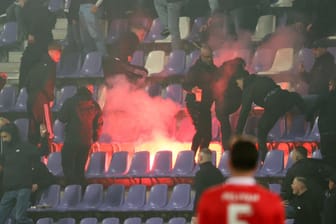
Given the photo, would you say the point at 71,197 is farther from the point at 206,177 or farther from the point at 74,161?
the point at 206,177

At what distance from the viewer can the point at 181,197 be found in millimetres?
13977

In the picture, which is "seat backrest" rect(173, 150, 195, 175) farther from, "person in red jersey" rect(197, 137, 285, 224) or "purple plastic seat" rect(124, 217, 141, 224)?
"person in red jersey" rect(197, 137, 285, 224)

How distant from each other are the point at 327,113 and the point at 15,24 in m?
5.81

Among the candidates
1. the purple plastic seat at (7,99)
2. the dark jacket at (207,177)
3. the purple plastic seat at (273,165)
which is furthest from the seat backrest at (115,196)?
the purple plastic seat at (7,99)

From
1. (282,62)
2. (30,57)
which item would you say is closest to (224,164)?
(282,62)

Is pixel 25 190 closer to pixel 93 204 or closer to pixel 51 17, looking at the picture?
pixel 93 204

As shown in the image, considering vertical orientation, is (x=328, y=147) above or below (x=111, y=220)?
above

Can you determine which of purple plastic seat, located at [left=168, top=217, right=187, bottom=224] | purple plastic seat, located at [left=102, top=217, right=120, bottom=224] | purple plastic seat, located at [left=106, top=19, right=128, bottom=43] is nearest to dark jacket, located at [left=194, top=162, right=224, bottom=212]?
purple plastic seat, located at [left=168, top=217, right=187, bottom=224]

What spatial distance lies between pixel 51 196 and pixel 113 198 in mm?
822

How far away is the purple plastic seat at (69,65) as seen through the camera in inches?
653

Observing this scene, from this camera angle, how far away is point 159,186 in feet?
46.6

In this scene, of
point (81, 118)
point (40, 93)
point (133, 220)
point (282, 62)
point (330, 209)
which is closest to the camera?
point (330, 209)

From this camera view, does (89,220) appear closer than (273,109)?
Yes

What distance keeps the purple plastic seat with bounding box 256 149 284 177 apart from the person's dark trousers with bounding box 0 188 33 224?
8.92 ft
